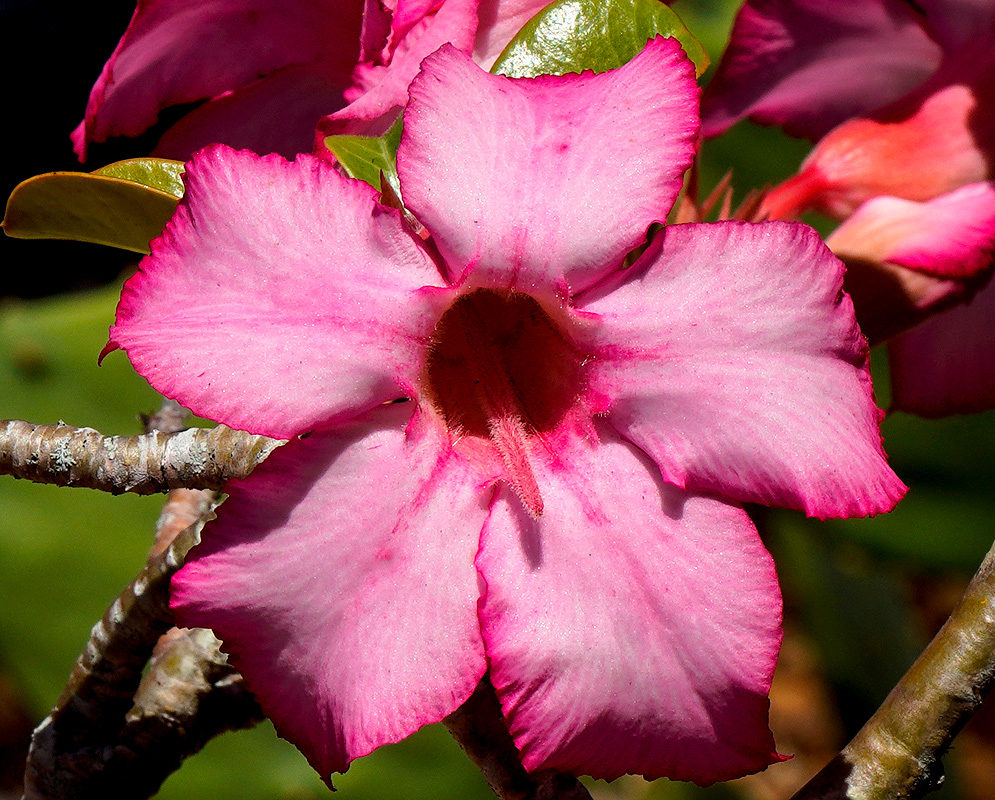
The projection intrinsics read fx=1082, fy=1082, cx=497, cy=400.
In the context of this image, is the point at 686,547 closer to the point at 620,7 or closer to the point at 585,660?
the point at 585,660

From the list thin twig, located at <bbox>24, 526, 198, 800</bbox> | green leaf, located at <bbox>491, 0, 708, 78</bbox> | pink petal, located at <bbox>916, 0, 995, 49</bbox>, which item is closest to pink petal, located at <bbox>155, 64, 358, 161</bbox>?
green leaf, located at <bbox>491, 0, 708, 78</bbox>

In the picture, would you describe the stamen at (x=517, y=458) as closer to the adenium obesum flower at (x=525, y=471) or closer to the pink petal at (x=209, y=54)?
the adenium obesum flower at (x=525, y=471)

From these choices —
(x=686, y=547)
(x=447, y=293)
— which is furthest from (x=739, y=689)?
(x=447, y=293)

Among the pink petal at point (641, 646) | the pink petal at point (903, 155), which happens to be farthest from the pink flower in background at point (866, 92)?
the pink petal at point (641, 646)

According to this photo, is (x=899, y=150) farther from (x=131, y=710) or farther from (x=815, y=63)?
(x=131, y=710)

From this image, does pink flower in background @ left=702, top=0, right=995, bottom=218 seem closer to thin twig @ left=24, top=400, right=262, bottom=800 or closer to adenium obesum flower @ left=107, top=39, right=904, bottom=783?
adenium obesum flower @ left=107, top=39, right=904, bottom=783

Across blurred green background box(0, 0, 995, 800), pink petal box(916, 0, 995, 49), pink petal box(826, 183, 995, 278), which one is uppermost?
pink petal box(916, 0, 995, 49)

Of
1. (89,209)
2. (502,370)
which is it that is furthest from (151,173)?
(502,370)
